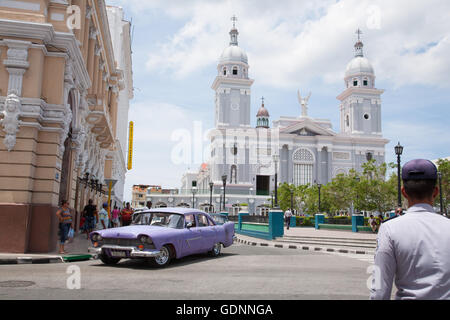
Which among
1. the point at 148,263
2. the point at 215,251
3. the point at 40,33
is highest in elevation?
the point at 40,33

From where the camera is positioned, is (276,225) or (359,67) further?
(359,67)

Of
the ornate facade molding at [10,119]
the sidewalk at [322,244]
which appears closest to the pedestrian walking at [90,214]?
the ornate facade molding at [10,119]

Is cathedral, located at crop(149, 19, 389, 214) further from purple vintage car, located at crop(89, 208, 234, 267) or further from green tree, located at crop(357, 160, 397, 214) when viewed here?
purple vintage car, located at crop(89, 208, 234, 267)

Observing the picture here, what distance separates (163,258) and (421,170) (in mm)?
8743

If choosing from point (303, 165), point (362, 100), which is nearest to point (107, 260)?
point (303, 165)

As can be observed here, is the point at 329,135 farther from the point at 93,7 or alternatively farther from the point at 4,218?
the point at 4,218

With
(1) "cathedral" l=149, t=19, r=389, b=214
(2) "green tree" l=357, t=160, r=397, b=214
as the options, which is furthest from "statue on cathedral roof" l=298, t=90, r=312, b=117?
(2) "green tree" l=357, t=160, r=397, b=214

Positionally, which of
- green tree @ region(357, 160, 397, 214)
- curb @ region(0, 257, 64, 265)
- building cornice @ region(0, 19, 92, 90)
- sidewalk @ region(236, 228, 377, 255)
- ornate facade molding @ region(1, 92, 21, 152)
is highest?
building cornice @ region(0, 19, 92, 90)

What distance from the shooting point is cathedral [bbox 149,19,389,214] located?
72000 millimetres

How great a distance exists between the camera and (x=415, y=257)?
2383 mm

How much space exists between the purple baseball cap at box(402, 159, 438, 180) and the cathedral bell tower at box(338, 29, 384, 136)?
8014 cm

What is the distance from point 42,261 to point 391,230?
10642 millimetres

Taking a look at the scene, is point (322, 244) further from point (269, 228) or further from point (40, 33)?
point (40, 33)
